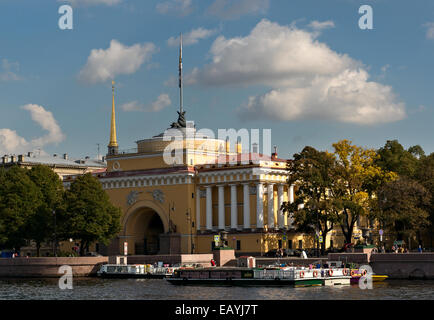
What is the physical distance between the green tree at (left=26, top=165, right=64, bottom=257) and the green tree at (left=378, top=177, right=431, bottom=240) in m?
29.0

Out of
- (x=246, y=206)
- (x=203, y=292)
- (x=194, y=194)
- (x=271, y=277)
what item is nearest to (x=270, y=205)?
(x=246, y=206)

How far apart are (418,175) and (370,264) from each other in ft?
50.5

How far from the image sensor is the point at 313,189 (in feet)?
233

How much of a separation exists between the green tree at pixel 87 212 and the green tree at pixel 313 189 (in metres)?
16.5

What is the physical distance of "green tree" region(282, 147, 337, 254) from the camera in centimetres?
6888

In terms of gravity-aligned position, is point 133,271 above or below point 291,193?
below

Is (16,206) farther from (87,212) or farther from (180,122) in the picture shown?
(180,122)

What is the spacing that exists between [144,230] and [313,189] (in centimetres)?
2248

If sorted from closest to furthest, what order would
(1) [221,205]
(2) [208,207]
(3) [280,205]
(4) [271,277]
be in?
(4) [271,277], (3) [280,205], (1) [221,205], (2) [208,207]

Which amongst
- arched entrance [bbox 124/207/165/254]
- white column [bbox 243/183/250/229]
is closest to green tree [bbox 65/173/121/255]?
arched entrance [bbox 124/207/165/254]

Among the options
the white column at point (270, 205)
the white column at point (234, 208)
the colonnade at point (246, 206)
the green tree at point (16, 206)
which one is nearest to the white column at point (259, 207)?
the colonnade at point (246, 206)

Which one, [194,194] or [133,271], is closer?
[133,271]

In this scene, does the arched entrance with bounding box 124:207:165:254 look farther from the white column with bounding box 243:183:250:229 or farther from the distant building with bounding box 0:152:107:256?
the distant building with bounding box 0:152:107:256
